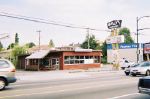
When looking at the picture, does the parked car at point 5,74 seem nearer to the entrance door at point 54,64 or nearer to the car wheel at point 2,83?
the car wheel at point 2,83

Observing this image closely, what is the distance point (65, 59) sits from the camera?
52969 mm

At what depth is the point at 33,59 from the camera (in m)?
59.3

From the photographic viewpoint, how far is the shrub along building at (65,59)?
52.9 metres

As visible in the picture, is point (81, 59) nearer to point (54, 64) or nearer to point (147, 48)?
point (54, 64)

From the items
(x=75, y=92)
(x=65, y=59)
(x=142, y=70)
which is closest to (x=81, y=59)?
(x=65, y=59)

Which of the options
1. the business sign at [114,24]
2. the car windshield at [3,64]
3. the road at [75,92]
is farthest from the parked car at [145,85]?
the business sign at [114,24]

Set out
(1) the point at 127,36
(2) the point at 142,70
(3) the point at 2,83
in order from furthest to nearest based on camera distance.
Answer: (1) the point at 127,36 → (2) the point at 142,70 → (3) the point at 2,83

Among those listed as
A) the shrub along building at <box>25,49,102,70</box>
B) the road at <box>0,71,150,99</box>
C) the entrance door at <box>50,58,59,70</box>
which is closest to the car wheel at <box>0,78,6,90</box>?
the road at <box>0,71,150,99</box>

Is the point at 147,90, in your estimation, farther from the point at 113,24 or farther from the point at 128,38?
the point at 128,38

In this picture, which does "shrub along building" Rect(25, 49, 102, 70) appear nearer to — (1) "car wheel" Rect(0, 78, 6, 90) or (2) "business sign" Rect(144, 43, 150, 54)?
(2) "business sign" Rect(144, 43, 150, 54)

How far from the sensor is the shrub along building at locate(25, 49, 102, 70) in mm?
52875

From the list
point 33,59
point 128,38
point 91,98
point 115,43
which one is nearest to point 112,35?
point 115,43

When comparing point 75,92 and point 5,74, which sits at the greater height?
point 5,74

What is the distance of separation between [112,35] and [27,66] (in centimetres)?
1930
